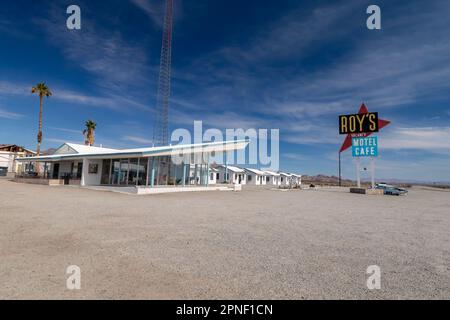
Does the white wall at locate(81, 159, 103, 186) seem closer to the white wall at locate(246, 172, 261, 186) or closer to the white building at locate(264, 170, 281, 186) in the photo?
the white wall at locate(246, 172, 261, 186)

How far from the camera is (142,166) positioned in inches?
864

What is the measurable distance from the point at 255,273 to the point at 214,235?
278 centimetres

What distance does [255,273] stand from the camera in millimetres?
4391

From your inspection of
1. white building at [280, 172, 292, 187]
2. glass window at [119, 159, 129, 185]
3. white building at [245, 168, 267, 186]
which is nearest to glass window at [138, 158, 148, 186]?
glass window at [119, 159, 129, 185]

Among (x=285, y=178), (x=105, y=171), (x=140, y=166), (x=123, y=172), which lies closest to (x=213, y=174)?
(x=105, y=171)

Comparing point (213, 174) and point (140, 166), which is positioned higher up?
point (213, 174)

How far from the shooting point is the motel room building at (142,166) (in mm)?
21444

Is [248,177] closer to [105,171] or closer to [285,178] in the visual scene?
[285,178]

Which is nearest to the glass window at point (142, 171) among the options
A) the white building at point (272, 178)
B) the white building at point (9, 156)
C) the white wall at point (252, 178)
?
the white wall at point (252, 178)

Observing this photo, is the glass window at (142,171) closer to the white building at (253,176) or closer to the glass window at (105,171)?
the glass window at (105,171)

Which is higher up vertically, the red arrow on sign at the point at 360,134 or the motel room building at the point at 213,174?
the red arrow on sign at the point at 360,134
